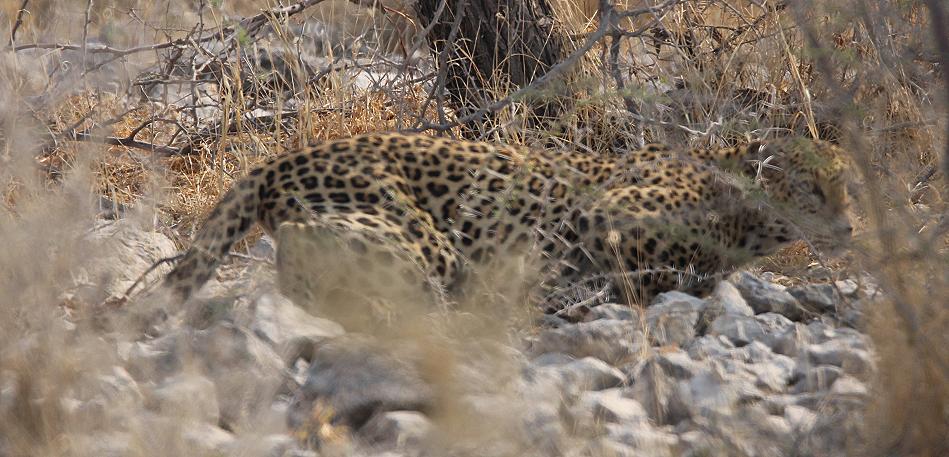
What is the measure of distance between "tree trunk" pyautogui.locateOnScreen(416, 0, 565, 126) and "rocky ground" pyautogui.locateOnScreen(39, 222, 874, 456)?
115 inches

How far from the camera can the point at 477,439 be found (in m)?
3.06

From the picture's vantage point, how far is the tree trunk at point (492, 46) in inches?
281

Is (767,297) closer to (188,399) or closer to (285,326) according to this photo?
(285,326)

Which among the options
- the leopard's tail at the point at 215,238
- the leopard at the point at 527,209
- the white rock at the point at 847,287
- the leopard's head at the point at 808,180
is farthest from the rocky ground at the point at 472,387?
the leopard's head at the point at 808,180

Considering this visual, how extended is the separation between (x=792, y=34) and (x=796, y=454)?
175 inches

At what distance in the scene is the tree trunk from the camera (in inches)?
281

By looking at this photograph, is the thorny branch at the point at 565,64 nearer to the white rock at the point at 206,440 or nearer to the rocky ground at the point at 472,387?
the rocky ground at the point at 472,387

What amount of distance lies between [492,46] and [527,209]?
204 cm

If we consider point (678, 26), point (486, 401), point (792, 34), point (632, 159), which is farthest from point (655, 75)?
point (486, 401)

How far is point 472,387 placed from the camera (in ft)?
11.2

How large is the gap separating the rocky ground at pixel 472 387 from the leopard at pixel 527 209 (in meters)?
0.48

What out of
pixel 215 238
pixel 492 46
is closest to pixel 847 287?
pixel 215 238

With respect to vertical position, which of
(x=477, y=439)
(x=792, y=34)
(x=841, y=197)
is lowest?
(x=477, y=439)

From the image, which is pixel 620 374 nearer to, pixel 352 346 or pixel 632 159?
pixel 352 346
